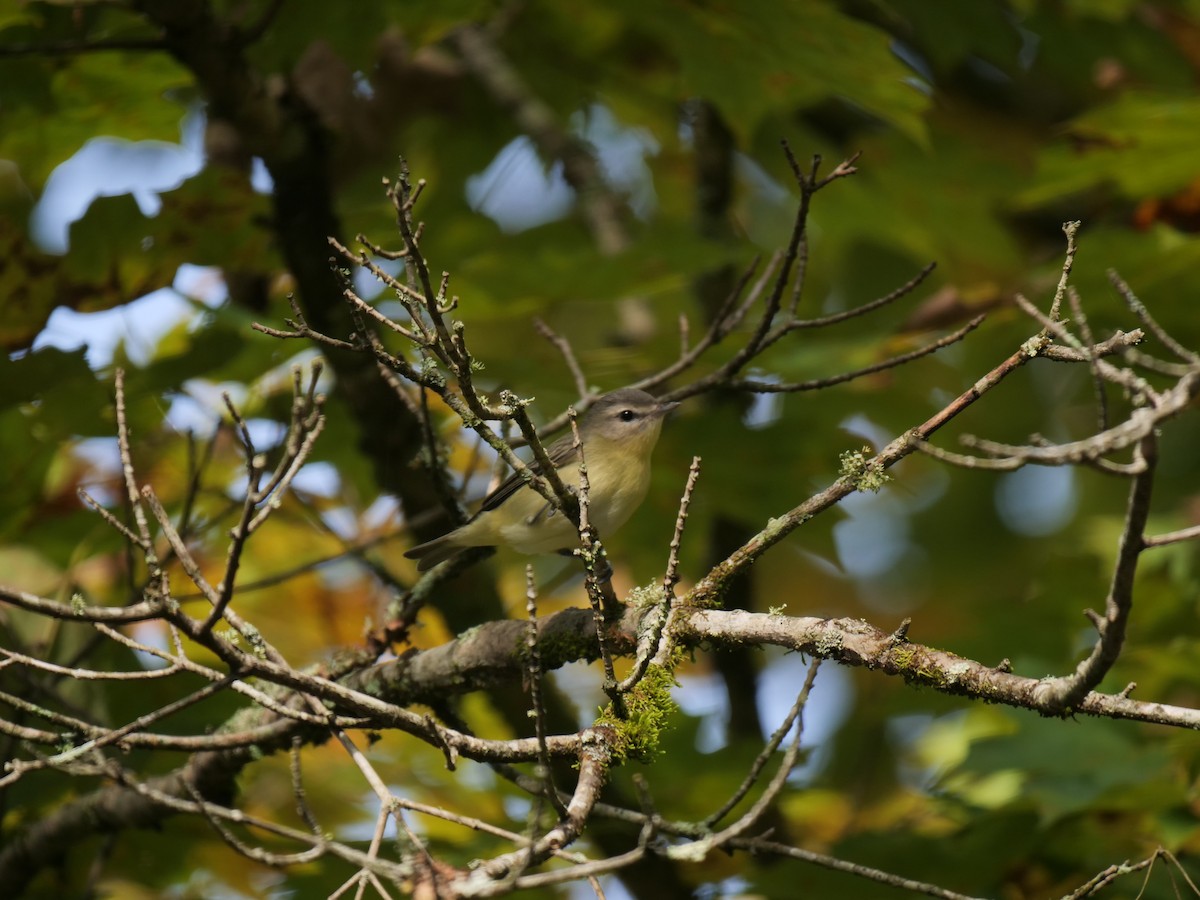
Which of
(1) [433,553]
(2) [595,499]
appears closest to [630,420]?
(2) [595,499]

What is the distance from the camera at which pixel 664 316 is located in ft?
24.4

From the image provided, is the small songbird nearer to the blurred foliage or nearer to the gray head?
the gray head

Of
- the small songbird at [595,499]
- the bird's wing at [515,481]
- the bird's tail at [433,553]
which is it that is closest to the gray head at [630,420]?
the small songbird at [595,499]

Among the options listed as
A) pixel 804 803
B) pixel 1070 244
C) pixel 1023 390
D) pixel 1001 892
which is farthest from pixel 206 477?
pixel 1023 390

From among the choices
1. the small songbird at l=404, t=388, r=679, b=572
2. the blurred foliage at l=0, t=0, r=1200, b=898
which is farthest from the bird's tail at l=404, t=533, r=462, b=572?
the blurred foliage at l=0, t=0, r=1200, b=898

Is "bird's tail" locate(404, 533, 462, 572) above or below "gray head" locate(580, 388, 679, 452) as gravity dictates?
below

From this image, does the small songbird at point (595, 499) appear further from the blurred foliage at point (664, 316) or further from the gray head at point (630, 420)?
the blurred foliage at point (664, 316)

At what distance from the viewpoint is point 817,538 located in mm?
5285

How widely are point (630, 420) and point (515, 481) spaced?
0.60 m

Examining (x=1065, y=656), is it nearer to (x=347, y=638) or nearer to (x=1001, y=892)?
(x=1001, y=892)

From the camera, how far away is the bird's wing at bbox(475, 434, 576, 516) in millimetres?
4270

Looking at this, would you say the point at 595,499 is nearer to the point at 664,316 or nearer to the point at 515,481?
the point at 515,481

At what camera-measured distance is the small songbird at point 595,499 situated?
15.4ft

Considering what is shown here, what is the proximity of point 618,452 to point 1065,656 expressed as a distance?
2.24m
